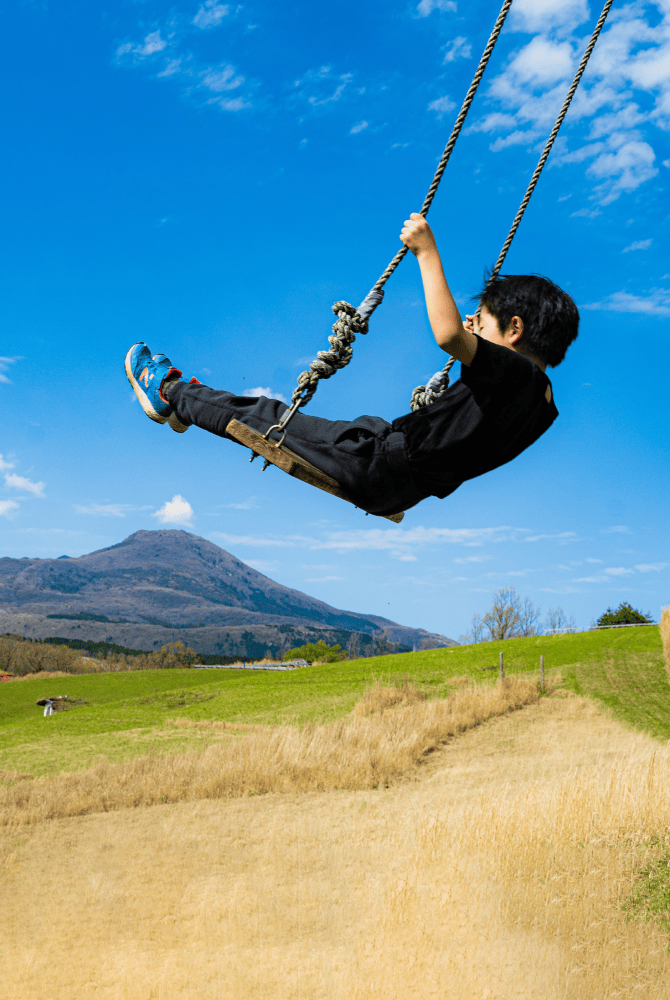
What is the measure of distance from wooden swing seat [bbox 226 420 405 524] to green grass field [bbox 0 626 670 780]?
15730 millimetres

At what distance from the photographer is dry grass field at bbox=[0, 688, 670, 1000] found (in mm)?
9852

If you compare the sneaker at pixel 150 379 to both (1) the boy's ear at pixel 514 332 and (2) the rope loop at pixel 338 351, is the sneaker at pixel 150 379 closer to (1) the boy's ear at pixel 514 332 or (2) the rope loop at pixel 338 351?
(2) the rope loop at pixel 338 351

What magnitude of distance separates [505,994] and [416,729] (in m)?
9.78

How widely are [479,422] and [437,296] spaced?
703mm

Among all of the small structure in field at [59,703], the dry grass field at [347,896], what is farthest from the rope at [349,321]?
the small structure in field at [59,703]

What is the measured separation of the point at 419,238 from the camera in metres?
2.69

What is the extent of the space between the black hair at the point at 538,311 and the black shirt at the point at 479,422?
24 cm

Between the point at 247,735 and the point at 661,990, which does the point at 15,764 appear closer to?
the point at 247,735

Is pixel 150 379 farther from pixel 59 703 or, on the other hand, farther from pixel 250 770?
pixel 59 703

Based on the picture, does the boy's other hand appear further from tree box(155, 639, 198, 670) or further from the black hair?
tree box(155, 639, 198, 670)

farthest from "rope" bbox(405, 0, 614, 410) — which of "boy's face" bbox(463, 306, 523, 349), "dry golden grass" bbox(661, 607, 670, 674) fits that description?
"dry golden grass" bbox(661, 607, 670, 674)

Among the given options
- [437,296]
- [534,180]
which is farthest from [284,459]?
[534,180]

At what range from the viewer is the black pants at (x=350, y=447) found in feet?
10.4

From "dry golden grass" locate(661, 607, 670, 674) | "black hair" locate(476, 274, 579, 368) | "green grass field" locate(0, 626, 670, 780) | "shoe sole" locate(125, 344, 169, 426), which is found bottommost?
"green grass field" locate(0, 626, 670, 780)
